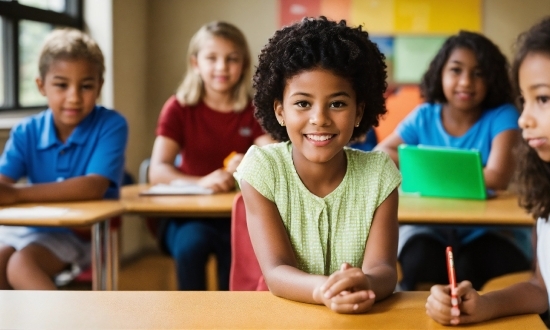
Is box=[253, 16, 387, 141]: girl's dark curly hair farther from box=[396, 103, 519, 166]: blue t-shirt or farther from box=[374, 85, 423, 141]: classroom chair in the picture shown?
box=[374, 85, 423, 141]: classroom chair

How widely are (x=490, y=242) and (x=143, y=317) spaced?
1724 millimetres

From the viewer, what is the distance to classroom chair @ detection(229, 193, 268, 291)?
5.79ft

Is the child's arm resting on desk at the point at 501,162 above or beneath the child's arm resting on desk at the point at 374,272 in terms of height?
above

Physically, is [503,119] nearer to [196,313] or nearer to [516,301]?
[516,301]

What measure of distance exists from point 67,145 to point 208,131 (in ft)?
2.36

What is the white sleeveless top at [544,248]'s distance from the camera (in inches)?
59.5

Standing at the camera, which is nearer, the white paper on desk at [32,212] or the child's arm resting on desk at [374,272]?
the child's arm resting on desk at [374,272]

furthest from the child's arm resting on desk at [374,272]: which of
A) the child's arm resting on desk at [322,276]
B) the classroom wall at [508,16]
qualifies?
the classroom wall at [508,16]

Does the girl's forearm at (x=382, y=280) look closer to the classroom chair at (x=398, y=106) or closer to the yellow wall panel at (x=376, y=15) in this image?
the classroom chair at (x=398, y=106)

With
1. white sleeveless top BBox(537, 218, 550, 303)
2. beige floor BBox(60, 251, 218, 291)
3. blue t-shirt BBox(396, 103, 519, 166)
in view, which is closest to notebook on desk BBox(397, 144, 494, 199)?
blue t-shirt BBox(396, 103, 519, 166)

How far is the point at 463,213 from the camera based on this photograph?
2.31m

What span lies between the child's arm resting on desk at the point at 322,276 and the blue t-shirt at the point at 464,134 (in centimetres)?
110

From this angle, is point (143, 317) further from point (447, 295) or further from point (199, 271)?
point (199, 271)

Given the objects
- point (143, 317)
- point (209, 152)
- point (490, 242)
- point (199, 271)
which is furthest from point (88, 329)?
point (209, 152)
